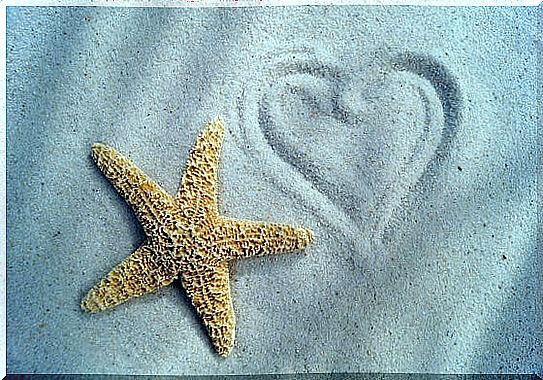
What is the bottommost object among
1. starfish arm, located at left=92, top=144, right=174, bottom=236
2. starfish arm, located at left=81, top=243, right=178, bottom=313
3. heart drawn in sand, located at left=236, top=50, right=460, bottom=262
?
starfish arm, located at left=81, top=243, right=178, bottom=313

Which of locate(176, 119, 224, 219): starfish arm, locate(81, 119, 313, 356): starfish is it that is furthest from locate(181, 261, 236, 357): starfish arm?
locate(176, 119, 224, 219): starfish arm

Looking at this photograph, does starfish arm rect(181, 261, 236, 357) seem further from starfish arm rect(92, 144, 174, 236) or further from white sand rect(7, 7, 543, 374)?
starfish arm rect(92, 144, 174, 236)

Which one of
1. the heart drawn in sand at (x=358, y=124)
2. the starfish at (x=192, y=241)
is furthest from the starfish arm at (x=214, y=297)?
the heart drawn in sand at (x=358, y=124)

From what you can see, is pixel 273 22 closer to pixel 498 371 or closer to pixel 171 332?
pixel 171 332

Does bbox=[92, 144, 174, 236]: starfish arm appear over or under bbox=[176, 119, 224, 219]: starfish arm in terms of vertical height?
under

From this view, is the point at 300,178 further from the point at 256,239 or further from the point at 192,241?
the point at 192,241

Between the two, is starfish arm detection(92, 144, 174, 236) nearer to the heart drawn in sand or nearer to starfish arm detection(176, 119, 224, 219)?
starfish arm detection(176, 119, 224, 219)

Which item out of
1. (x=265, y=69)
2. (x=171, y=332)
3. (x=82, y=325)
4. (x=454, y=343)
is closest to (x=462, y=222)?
(x=454, y=343)
